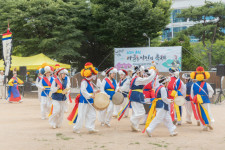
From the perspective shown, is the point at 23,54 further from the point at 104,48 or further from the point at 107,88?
the point at 107,88

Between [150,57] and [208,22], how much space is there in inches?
602

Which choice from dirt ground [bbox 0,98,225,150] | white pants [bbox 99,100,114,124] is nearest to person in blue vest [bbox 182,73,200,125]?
dirt ground [bbox 0,98,225,150]

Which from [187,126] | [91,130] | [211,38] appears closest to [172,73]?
Answer: [187,126]

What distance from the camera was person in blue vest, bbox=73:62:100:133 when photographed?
26.2 ft

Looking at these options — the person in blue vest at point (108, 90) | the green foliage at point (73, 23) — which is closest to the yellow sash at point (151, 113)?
the person in blue vest at point (108, 90)

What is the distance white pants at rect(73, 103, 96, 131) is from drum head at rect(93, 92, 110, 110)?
266 mm

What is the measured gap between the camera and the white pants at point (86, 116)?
798 cm

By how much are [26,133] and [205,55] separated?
3262cm

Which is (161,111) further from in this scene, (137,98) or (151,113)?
(137,98)

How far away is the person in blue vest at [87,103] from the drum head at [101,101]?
14 centimetres

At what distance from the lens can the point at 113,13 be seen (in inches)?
941

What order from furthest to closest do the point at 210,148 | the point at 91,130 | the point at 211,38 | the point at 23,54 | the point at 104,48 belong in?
the point at 211,38
the point at 104,48
the point at 23,54
the point at 91,130
the point at 210,148

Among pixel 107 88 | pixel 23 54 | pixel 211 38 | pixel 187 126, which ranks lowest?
pixel 187 126

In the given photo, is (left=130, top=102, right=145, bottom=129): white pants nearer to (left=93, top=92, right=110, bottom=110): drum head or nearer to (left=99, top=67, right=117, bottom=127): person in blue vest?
(left=93, top=92, right=110, bottom=110): drum head
